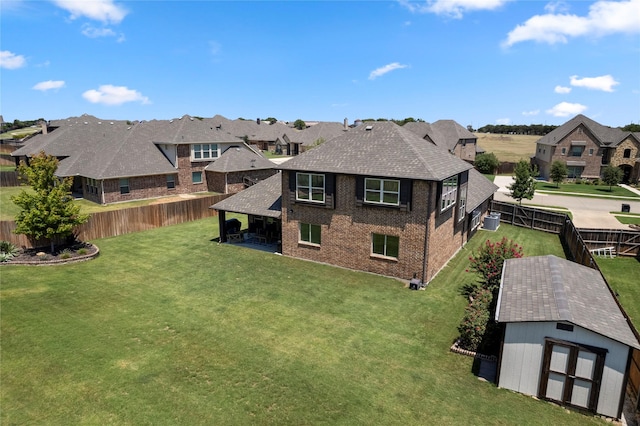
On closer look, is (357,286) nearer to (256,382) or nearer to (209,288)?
(209,288)

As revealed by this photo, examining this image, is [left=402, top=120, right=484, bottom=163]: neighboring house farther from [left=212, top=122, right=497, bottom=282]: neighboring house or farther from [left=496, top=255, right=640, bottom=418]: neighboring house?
[left=496, top=255, right=640, bottom=418]: neighboring house

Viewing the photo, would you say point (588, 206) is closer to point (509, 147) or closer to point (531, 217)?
point (531, 217)

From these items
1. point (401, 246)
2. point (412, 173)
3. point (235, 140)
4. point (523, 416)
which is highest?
point (235, 140)

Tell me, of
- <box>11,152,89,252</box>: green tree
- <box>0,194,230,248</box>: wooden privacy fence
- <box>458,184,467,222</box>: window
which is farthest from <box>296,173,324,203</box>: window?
<box>0,194,230,248</box>: wooden privacy fence

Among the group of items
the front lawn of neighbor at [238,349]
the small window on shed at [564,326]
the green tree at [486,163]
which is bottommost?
the front lawn of neighbor at [238,349]

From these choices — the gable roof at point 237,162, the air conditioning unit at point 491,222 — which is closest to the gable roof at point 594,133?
the air conditioning unit at point 491,222

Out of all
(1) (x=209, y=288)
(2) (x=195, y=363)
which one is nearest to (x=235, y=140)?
(1) (x=209, y=288)

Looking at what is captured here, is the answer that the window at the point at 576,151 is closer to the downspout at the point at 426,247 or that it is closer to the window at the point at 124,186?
the downspout at the point at 426,247
